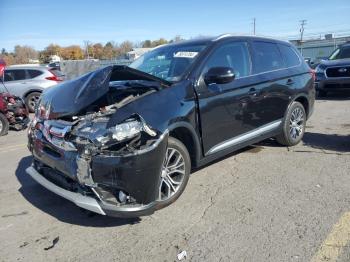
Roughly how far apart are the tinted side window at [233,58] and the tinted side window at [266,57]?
219 mm

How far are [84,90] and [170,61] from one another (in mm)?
1445

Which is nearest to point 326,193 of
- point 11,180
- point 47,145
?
point 47,145

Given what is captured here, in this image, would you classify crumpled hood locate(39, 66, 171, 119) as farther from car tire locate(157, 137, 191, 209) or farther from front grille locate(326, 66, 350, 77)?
front grille locate(326, 66, 350, 77)

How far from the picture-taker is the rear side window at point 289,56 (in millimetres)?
6391

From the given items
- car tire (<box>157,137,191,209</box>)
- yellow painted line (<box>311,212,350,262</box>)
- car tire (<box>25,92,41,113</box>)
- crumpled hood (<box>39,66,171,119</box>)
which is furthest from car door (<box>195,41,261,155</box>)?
car tire (<box>25,92,41,113</box>)

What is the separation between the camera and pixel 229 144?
5.16 metres

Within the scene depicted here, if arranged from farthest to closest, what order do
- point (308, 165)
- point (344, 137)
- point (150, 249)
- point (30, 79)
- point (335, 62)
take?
point (30, 79) → point (335, 62) → point (344, 137) → point (308, 165) → point (150, 249)

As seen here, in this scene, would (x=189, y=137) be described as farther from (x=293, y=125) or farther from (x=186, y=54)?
(x=293, y=125)

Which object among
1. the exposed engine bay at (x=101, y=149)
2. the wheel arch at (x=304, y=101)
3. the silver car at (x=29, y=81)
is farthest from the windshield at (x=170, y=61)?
the silver car at (x=29, y=81)

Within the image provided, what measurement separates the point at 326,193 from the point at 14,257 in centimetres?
340

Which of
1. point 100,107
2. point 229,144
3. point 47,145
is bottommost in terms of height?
point 229,144

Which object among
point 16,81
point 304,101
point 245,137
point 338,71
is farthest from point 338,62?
point 16,81

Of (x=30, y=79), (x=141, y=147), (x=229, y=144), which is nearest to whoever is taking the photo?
(x=141, y=147)

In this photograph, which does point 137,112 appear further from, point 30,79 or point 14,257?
point 30,79
